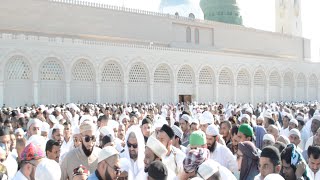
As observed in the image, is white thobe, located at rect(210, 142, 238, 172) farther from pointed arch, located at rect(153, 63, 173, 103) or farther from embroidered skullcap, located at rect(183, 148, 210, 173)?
pointed arch, located at rect(153, 63, 173, 103)

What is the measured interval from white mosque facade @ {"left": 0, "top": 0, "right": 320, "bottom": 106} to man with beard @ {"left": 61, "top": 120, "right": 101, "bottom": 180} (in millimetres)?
16568

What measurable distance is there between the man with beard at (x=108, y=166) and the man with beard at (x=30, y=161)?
47 centimetres

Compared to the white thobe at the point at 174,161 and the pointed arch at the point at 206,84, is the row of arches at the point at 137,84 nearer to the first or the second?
the pointed arch at the point at 206,84

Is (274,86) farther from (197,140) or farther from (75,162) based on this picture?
(75,162)

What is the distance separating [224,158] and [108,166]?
5.21 feet

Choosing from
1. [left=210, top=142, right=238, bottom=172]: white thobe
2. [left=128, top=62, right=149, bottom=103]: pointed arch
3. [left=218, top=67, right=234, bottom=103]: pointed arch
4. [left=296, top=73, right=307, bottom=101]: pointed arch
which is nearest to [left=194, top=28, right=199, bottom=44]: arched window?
[left=218, top=67, right=234, bottom=103]: pointed arch

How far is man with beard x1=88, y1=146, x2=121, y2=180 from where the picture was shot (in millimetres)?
3014

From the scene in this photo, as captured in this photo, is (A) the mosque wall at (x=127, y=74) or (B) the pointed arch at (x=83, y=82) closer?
(A) the mosque wall at (x=127, y=74)

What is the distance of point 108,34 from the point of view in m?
27.0

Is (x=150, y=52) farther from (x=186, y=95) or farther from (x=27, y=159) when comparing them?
(x=27, y=159)

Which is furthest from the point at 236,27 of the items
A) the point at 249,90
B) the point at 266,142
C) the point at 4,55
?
the point at 266,142

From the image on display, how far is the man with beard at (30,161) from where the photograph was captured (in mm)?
3173

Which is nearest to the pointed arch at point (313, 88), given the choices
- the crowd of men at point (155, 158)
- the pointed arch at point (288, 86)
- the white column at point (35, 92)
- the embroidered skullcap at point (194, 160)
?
the pointed arch at point (288, 86)

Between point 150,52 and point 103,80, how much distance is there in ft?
11.0
